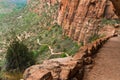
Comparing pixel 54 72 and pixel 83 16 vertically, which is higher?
pixel 54 72

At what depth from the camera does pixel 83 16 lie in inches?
2598

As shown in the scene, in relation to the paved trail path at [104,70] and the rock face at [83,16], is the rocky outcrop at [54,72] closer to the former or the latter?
the paved trail path at [104,70]

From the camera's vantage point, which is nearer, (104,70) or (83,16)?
(104,70)

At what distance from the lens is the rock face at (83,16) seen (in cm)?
6034

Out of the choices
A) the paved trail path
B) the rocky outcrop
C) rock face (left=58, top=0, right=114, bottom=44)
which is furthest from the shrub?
rock face (left=58, top=0, right=114, bottom=44)

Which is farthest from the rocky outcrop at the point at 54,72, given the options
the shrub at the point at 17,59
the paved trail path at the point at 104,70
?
the shrub at the point at 17,59

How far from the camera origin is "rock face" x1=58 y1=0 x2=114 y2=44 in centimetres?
6034

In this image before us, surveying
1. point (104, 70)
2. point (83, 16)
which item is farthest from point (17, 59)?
point (83, 16)

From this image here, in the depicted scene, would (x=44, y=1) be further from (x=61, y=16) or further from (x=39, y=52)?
(x=39, y=52)

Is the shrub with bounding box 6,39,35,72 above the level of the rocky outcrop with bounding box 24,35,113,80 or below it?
below

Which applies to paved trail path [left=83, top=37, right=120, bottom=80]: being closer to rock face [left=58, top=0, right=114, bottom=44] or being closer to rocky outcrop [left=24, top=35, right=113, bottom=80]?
rocky outcrop [left=24, top=35, right=113, bottom=80]

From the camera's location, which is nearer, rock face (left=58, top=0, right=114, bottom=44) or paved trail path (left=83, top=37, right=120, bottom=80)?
paved trail path (left=83, top=37, right=120, bottom=80)

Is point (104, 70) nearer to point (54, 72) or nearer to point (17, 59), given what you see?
point (54, 72)

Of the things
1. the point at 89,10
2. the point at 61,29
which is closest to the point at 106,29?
the point at 89,10
